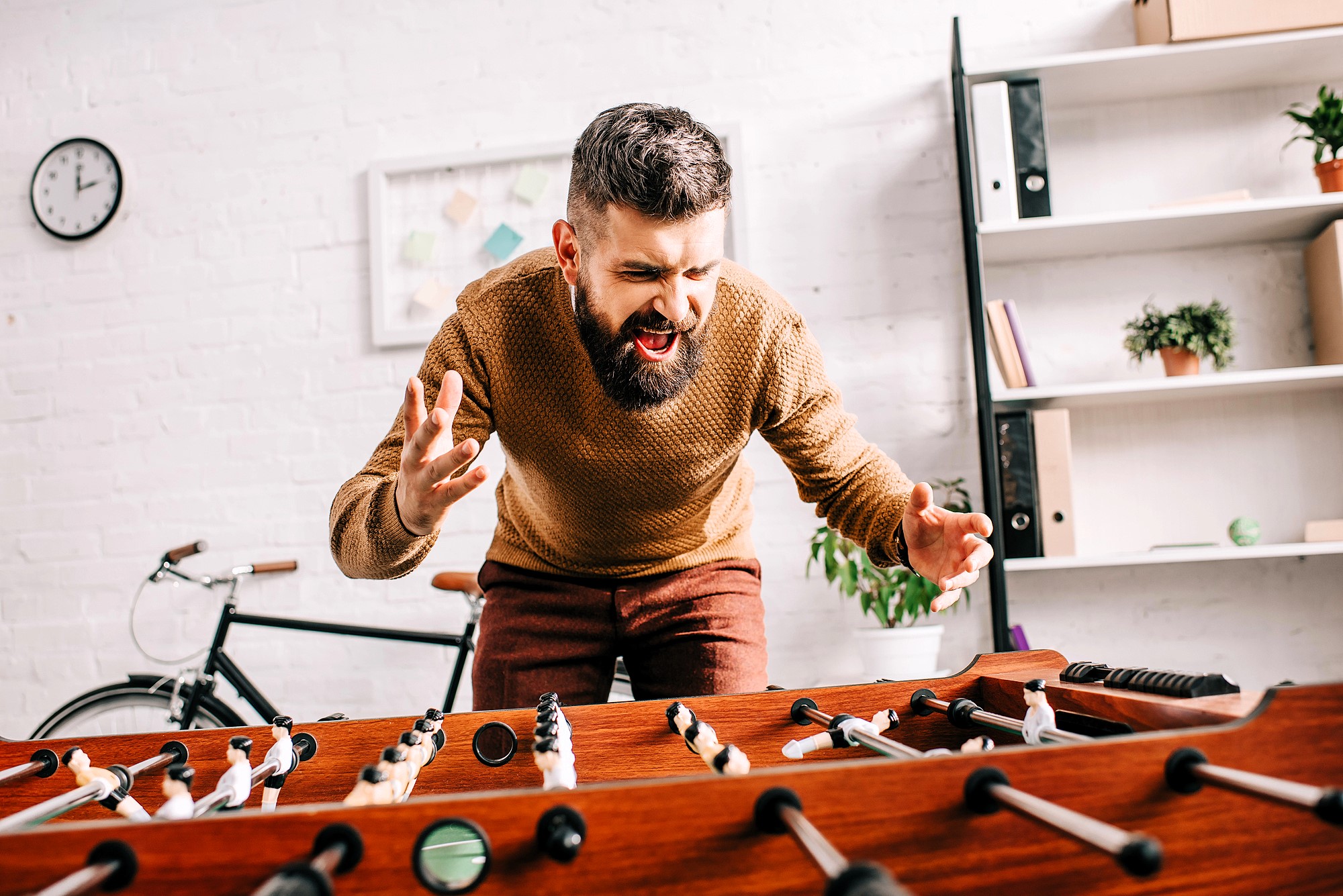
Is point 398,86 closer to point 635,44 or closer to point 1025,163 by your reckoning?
point 635,44

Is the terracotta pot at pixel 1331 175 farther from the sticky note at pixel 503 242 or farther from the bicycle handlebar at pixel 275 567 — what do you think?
the bicycle handlebar at pixel 275 567

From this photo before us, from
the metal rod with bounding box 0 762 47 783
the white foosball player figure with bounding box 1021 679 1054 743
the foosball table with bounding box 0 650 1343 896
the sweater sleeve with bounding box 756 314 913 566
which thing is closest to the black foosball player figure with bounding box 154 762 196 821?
the foosball table with bounding box 0 650 1343 896

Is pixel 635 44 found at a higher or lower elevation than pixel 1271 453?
higher

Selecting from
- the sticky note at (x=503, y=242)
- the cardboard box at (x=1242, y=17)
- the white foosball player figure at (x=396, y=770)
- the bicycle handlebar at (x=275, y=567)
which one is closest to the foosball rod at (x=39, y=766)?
the white foosball player figure at (x=396, y=770)

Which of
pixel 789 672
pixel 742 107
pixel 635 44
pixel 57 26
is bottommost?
pixel 789 672

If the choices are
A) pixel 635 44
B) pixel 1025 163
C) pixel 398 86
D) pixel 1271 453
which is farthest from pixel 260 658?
pixel 1271 453

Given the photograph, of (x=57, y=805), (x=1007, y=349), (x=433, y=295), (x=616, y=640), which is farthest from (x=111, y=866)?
(x=433, y=295)

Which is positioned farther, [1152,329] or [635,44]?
[635,44]

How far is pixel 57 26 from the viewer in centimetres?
301

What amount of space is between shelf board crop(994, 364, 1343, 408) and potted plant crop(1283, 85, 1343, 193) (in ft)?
1.50

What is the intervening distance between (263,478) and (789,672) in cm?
163

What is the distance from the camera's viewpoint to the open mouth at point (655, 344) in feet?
4.68

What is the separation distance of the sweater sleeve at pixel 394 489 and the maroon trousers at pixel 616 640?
12.4 inches

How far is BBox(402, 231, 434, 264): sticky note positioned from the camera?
9.05 ft
